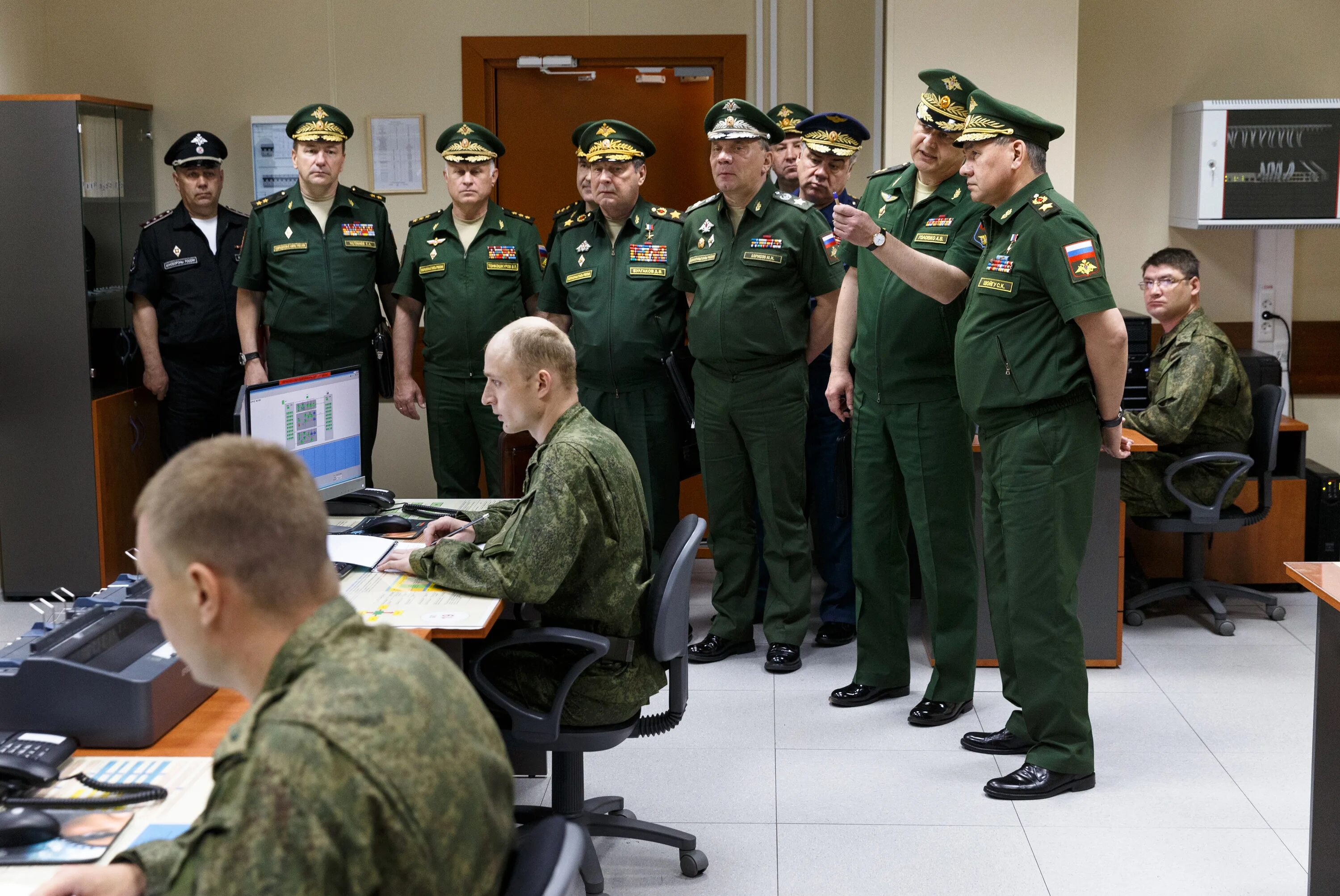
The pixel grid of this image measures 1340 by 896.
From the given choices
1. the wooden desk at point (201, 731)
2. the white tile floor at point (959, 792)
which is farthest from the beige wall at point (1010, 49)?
the wooden desk at point (201, 731)

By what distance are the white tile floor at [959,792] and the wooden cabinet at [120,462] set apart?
8.11ft

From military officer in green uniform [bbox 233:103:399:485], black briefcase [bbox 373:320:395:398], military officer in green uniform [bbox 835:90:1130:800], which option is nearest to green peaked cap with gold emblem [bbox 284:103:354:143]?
military officer in green uniform [bbox 233:103:399:485]

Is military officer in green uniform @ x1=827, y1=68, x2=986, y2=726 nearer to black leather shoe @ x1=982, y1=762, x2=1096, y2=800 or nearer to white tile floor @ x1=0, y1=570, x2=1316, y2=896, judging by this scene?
white tile floor @ x1=0, y1=570, x2=1316, y2=896

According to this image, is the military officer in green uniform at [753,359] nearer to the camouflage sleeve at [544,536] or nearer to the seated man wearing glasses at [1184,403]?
the seated man wearing glasses at [1184,403]

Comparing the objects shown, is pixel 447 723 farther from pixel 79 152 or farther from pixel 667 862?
pixel 79 152

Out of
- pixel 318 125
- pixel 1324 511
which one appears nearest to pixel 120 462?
pixel 318 125

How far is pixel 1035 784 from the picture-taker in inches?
134

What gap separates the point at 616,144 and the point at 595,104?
140 cm

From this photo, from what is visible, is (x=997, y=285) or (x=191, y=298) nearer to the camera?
(x=997, y=285)

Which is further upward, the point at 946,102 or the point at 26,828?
the point at 946,102

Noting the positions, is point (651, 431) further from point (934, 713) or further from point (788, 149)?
point (934, 713)

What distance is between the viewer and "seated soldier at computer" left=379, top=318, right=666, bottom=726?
2.61 meters

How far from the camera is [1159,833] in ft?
10.5

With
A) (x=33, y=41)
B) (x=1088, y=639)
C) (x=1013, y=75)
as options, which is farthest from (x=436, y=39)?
(x=1088, y=639)
